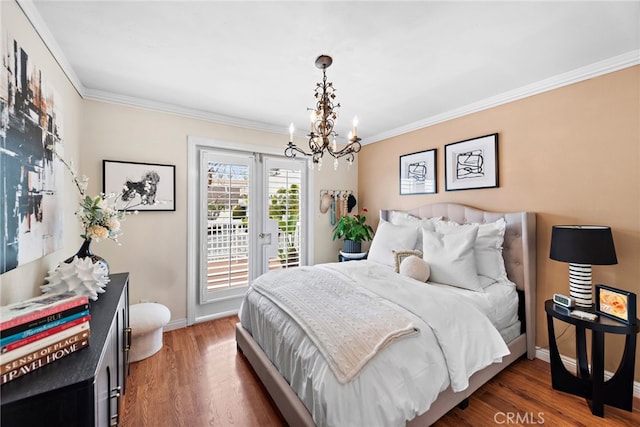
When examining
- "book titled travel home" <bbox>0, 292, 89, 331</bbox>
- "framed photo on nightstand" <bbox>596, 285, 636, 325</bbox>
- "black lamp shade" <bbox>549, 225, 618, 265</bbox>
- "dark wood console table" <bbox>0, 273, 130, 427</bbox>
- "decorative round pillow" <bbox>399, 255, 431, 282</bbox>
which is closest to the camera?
"dark wood console table" <bbox>0, 273, 130, 427</bbox>

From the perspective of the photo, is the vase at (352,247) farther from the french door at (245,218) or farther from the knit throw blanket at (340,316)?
the knit throw blanket at (340,316)

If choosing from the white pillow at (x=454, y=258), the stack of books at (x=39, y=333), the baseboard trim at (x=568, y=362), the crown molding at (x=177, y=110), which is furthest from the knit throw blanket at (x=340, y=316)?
the crown molding at (x=177, y=110)

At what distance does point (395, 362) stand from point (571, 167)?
2217 millimetres

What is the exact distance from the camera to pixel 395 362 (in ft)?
4.39

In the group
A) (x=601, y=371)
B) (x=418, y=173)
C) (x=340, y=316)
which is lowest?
(x=601, y=371)

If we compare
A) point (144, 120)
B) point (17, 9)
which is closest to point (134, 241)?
point (144, 120)

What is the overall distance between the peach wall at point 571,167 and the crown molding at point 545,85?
4cm

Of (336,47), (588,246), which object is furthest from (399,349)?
(336,47)

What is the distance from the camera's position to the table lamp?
1.78 meters

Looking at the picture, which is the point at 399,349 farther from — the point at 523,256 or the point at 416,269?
the point at 523,256

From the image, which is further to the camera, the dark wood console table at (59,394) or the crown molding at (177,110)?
the crown molding at (177,110)

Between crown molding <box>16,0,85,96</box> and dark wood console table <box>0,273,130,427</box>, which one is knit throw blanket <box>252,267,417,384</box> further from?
crown molding <box>16,0,85,96</box>

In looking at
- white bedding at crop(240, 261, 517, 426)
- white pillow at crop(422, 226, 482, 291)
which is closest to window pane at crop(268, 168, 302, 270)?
white bedding at crop(240, 261, 517, 426)

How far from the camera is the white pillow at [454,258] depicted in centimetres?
224
